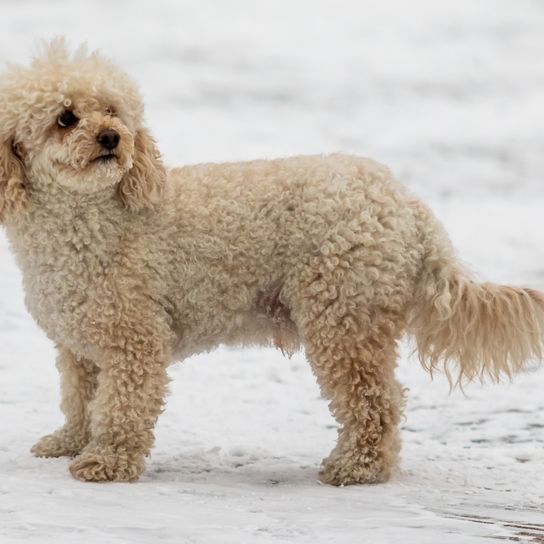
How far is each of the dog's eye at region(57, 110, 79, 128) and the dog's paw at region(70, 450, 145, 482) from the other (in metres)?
1.52

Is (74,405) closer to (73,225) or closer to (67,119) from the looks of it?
(73,225)

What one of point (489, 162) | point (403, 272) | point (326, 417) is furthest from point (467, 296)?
point (489, 162)

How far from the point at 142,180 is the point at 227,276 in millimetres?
602

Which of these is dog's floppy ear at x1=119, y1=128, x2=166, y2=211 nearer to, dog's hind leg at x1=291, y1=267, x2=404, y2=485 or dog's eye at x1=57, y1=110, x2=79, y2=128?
dog's eye at x1=57, y1=110, x2=79, y2=128

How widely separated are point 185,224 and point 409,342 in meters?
1.27

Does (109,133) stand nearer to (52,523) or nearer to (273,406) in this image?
(52,523)

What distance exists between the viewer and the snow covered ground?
4.65 metres

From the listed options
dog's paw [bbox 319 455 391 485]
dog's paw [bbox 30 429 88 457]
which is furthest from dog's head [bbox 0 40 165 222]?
dog's paw [bbox 319 455 391 485]

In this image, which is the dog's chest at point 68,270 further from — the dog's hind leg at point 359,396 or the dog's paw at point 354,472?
the dog's paw at point 354,472

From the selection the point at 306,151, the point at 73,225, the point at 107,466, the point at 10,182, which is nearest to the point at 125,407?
the point at 107,466

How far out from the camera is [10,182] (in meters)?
5.29

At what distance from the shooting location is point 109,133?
5.11m

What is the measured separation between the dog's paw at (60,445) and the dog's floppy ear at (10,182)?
130cm

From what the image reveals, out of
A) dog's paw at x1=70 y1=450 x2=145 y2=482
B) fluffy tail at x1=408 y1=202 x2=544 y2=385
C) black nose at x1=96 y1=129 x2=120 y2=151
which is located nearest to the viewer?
black nose at x1=96 y1=129 x2=120 y2=151
